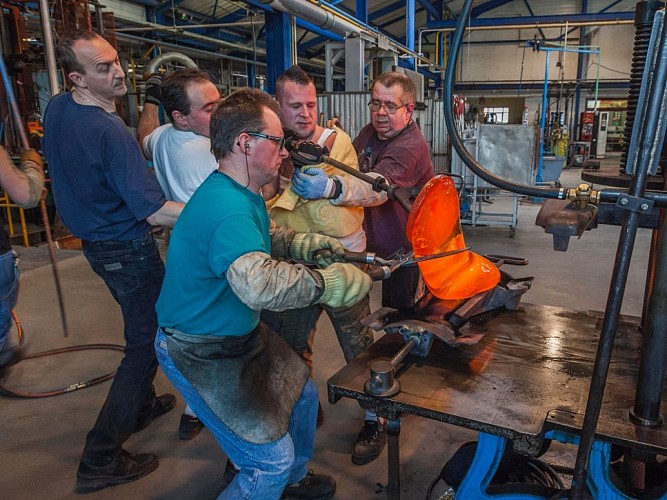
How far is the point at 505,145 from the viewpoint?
253 inches

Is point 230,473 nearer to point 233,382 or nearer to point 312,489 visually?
point 312,489

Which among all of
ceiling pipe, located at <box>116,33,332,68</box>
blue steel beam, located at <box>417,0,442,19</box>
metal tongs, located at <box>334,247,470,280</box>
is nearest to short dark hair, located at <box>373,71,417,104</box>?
metal tongs, located at <box>334,247,470,280</box>

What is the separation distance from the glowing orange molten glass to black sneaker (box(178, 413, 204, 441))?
1.42m

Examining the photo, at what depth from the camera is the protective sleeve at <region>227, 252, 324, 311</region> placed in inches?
49.8

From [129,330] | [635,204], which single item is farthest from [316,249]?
[635,204]

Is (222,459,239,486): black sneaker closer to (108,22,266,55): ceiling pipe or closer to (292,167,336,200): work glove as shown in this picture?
(292,167,336,200): work glove

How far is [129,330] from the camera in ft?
6.86

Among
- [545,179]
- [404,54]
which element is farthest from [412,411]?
[545,179]

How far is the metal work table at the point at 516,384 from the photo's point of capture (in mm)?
1109

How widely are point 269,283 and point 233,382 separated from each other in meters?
0.37

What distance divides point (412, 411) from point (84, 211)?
145 cm

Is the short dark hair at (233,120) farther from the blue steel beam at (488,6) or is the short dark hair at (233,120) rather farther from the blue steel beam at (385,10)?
the blue steel beam at (488,6)

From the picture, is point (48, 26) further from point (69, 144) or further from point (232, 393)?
point (232, 393)

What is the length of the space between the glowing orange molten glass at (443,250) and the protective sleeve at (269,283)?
0.39m
